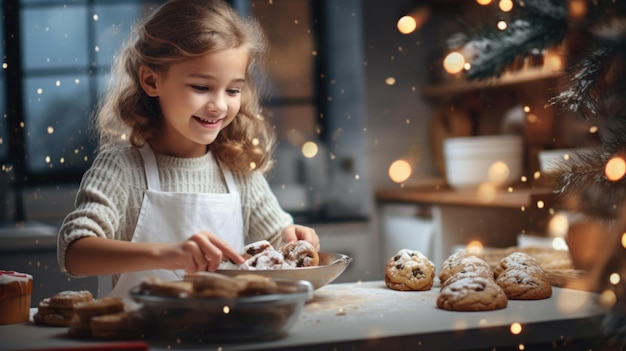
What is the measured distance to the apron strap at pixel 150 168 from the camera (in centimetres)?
125

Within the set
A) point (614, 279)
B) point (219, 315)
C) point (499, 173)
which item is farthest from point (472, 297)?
point (499, 173)

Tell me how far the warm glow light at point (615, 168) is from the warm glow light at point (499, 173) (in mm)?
1145

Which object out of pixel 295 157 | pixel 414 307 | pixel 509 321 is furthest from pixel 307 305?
pixel 295 157

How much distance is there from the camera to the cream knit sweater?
108cm

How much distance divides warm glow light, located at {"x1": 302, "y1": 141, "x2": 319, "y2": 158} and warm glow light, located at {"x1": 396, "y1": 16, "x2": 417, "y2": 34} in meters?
0.55

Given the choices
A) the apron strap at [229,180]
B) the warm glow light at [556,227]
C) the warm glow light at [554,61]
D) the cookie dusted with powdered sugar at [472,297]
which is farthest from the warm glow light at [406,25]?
the cookie dusted with powdered sugar at [472,297]

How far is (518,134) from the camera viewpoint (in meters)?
2.37

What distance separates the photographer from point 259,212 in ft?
4.61

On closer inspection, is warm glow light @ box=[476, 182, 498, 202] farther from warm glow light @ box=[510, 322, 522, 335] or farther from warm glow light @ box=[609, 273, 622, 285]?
warm glow light @ box=[510, 322, 522, 335]

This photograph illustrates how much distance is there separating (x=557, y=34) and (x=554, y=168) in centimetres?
21

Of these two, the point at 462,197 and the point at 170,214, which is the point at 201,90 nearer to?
the point at 170,214

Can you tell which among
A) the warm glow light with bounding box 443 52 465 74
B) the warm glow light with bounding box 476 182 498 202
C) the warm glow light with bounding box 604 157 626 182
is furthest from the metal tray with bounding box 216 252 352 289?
the warm glow light with bounding box 443 52 465 74

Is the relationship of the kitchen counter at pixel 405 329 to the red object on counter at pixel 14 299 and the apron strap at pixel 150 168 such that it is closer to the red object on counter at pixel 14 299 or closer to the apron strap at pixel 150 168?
the red object on counter at pixel 14 299

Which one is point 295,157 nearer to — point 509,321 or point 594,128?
point 594,128
